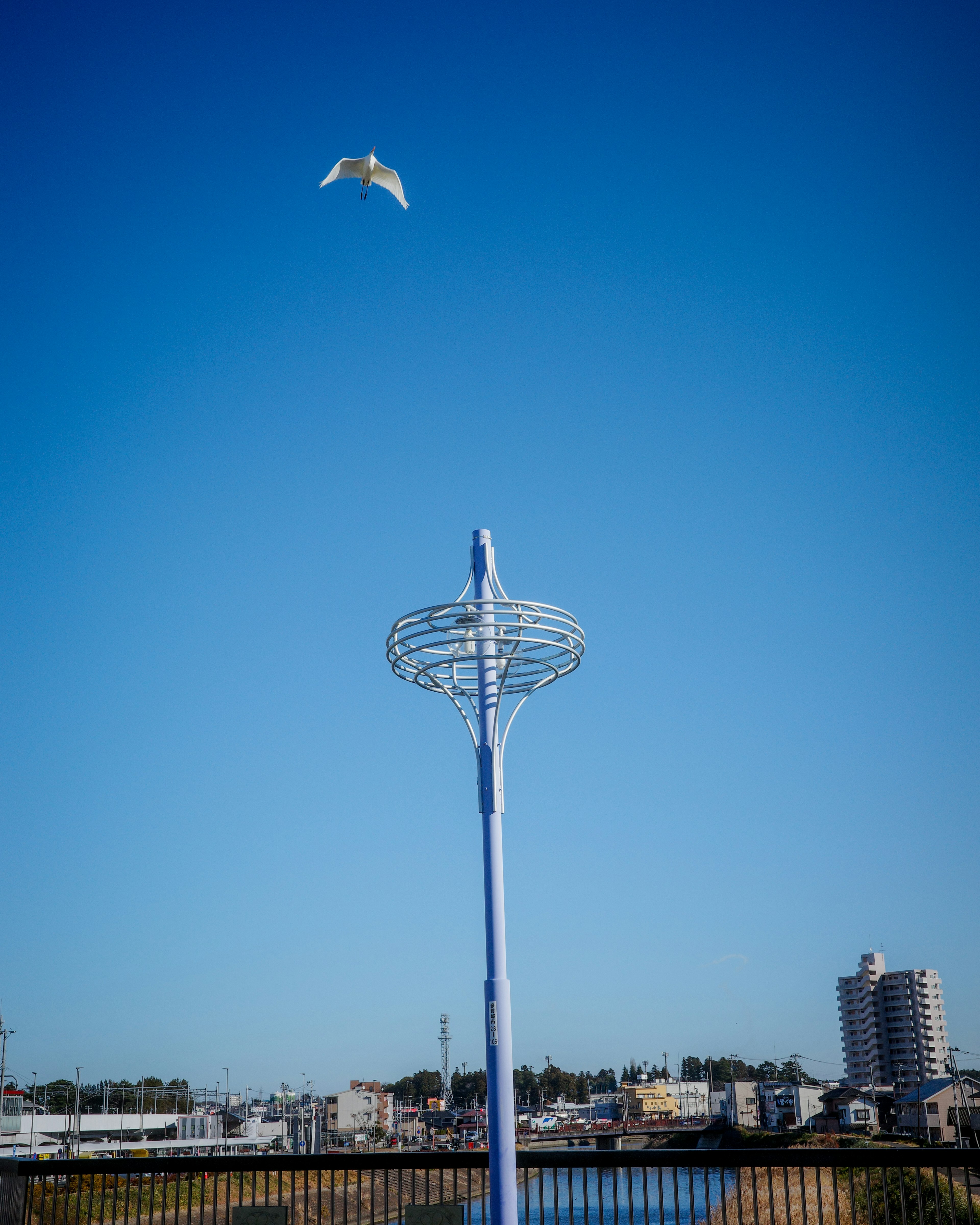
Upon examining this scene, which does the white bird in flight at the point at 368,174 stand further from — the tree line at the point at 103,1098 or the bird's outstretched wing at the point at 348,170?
the tree line at the point at 103,1098

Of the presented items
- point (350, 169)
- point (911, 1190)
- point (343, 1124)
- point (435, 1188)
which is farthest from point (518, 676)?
point (343, 1124)

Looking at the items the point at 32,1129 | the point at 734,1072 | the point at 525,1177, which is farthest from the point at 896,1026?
the point at 525,1177

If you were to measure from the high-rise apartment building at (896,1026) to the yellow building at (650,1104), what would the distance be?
61.2ft

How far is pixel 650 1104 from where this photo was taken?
310 ft

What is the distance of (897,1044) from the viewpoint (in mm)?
103250

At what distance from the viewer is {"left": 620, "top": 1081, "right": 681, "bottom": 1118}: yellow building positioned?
9400 centimetres

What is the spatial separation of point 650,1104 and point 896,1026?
2729cm

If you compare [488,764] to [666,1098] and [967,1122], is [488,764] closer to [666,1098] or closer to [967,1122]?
[967,1122]

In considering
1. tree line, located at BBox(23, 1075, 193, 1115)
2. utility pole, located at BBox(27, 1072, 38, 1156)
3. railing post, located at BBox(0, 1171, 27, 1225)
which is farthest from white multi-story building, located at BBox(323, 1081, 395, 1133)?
railing post, located at BBox(0, 1171, 27, 1225)

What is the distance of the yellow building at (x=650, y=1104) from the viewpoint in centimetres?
9400

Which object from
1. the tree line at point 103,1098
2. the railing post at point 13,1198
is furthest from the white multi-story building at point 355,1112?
the railing post at point 13,1198

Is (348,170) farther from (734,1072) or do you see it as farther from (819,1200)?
(734,1072)

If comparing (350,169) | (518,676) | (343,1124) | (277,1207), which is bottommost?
(343,1124)

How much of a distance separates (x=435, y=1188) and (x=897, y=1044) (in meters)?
83.4
